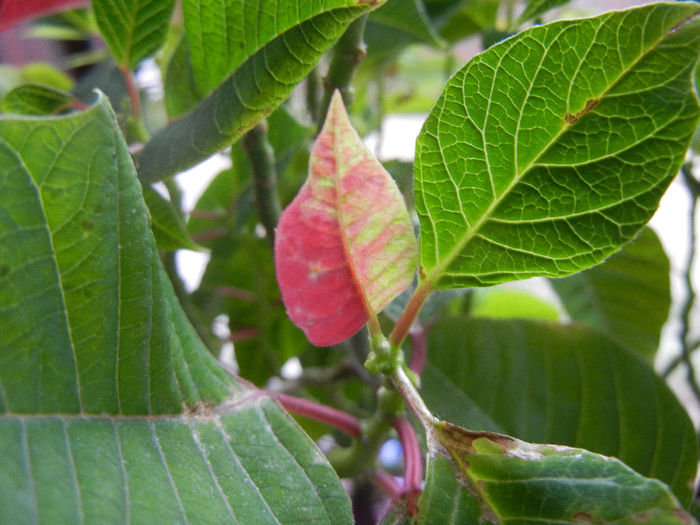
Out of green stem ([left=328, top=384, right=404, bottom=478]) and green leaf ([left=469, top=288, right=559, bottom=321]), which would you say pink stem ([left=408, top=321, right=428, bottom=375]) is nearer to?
green stem ([left=328, top=384, right=404, bottom=478])

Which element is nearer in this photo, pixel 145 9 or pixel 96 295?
pixel 96 295

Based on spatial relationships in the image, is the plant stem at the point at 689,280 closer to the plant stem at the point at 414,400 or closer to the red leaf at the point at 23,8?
the plant stem at the point at 414,400

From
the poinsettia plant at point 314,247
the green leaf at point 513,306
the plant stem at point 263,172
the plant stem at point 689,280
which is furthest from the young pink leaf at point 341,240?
the green leaf at point 513,306

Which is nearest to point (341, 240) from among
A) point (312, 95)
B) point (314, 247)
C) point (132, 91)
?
point (314, 247)

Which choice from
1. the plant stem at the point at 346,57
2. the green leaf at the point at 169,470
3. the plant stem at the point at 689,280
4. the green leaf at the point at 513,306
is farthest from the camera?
the green leaf at the point at 513,306

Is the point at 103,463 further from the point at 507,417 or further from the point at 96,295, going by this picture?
the point at 507,417

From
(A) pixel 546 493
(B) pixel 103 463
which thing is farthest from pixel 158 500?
(A) pixel 546 493
